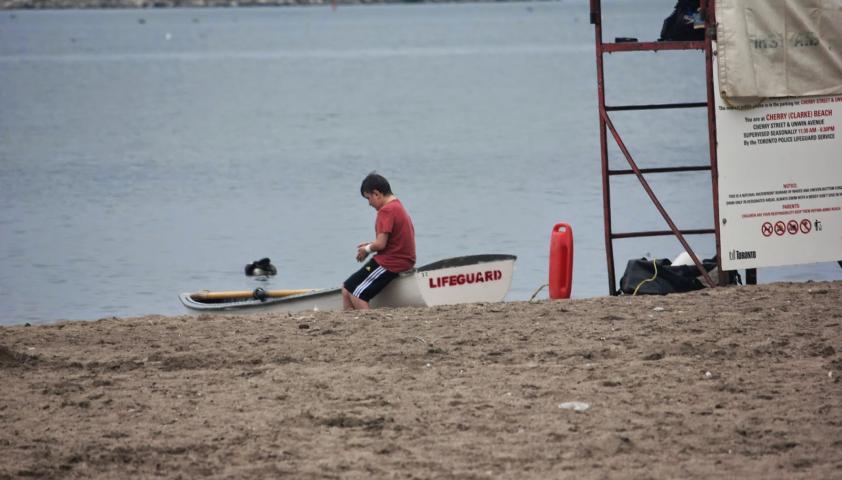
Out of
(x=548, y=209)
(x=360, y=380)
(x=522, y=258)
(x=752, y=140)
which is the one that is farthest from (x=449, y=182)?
(x=360, y=380)

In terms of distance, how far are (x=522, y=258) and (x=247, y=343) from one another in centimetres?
959

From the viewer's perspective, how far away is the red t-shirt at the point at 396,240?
11203 millimetres

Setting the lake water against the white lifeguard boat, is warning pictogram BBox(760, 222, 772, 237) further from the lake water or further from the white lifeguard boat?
the lake water

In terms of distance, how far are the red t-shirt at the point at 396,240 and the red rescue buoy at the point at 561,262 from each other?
128 cm

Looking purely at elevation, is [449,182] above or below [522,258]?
above

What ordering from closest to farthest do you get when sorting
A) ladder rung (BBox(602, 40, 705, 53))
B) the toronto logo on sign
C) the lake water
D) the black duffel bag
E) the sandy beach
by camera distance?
the sandy beach
ladder rung (BBox(602, 40, 705, 53))
the toronto logo on sign
the black duffel bag
the lake water

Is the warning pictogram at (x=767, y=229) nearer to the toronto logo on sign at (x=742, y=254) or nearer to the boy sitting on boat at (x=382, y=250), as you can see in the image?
the toronto logo on sign at (x=742, y=254)

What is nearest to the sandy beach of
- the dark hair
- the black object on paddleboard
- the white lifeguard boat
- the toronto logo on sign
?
Result: the toronto logo on sign

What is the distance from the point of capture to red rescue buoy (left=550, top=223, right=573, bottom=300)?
11.6 meters

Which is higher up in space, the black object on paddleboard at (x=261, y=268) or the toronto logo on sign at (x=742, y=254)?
the black object on paddleboard at (x=261, y=268)

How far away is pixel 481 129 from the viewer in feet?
147

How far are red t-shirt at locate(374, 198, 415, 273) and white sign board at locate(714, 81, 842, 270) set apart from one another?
2.60 metres

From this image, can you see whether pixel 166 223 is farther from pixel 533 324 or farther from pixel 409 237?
pixel 533 324

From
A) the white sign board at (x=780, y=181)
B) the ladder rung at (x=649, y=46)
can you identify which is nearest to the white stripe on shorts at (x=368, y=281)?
the ladder rung at (x=649, y=46)
